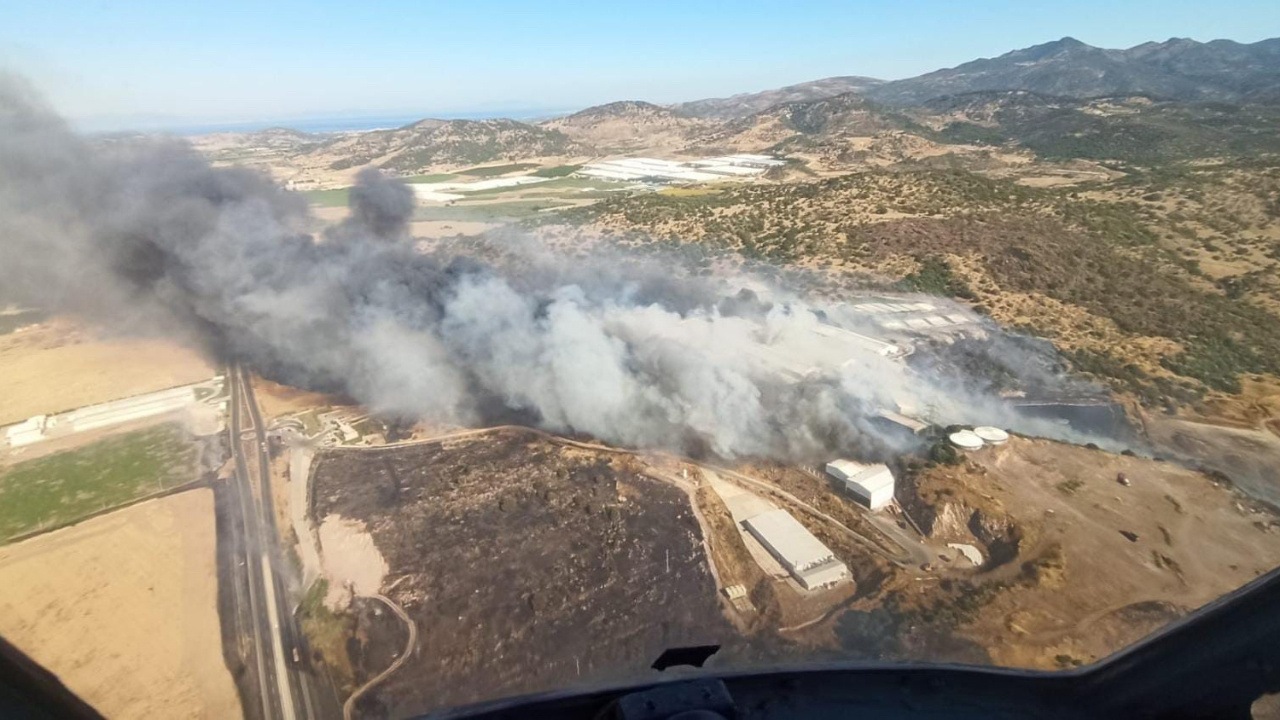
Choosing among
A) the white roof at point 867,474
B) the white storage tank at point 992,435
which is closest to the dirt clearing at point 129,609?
the white roof at point 867,474

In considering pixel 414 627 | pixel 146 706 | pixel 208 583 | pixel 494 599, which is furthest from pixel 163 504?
pixel 494 599

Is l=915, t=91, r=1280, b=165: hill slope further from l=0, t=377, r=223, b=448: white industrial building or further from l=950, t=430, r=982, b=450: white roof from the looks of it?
l=0, t=377, r=223, b=448: white industrial building

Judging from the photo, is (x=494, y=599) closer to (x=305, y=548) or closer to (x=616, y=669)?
(x=616, y=669)

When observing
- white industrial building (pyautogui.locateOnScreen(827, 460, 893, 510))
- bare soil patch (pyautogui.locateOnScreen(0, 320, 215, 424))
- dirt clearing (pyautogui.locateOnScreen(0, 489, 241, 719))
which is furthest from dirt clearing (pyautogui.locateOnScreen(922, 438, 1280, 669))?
bare soil patch (pyautogui.locateOnScreen(0, 320, 215, 424))

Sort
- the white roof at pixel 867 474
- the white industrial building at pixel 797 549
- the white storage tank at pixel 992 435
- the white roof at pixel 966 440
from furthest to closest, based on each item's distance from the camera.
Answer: the white storage tank at pixel 992 435 < the white roof at pixel 966 440 < the white roof at pixel 867 474 < the white industrial building at pixel 797 549

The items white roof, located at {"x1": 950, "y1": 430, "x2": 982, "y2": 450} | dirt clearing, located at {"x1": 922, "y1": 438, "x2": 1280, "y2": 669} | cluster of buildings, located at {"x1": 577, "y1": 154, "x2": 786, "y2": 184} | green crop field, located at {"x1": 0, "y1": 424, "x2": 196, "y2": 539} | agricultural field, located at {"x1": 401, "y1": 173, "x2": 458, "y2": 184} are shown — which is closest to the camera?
dirt clearing, located at {"x1": 922, "y1": 438, "x2": 1280, "y2": 669}

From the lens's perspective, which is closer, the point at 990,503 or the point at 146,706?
the point at 146,706

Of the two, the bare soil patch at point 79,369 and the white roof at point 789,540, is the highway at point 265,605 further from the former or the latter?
the white roof at point 789,540
